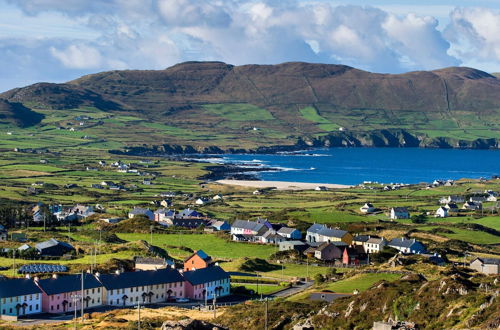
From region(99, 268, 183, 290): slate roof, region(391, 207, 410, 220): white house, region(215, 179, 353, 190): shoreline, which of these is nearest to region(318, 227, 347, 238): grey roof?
region(391, 207, 410, 220): white house

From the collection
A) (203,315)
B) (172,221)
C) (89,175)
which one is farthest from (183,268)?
(89,175)

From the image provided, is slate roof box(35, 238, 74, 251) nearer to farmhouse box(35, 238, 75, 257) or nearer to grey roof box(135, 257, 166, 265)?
farmhouse box(35, 238, 75, 257)

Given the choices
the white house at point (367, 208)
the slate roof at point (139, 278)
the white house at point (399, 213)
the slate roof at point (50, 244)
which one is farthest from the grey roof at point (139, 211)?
the slate roof at point (139, 278)

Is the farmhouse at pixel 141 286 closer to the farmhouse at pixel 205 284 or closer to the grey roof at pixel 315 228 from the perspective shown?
the farmhouse at pixel 205 284

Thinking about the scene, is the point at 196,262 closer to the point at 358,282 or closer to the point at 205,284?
the point at 205,284

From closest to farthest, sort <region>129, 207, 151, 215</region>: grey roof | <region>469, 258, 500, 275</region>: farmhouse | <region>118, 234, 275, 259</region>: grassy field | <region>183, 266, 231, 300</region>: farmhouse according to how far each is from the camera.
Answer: <region>183, 266, 231, 300</region>: farmhouse → <region>469, 258, 500, 275</region>: farmhouse → <region>118, 234, 275, 259</region>: grassy field → <region>129, 207, 151, 215</region>: grey roof

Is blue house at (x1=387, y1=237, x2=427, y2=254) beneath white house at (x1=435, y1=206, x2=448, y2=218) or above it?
beneath

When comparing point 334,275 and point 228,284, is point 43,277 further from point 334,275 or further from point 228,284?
point 334,275

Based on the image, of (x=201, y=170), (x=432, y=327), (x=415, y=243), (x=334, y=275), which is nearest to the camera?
(x=432, y=327)
